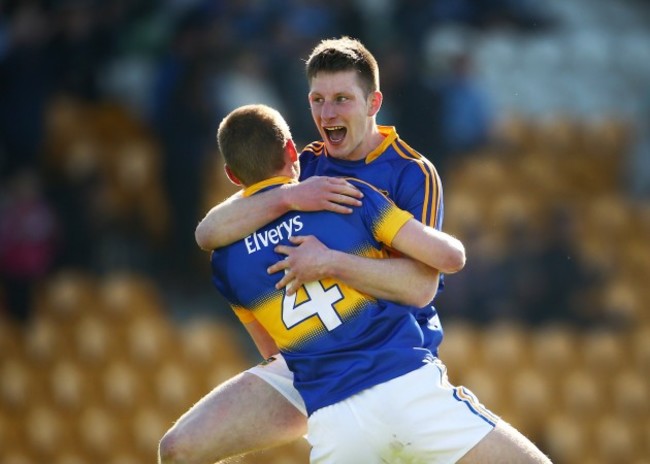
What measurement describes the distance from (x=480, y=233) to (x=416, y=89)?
4.19ft

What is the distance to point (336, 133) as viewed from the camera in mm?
4836

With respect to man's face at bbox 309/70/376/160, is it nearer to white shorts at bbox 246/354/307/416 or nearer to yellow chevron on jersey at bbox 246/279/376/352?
yellow chevron on jersey at bbox 246/279/376/352

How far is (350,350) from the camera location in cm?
470

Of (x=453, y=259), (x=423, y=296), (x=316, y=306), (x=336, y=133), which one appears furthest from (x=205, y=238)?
(x=453, y=259)

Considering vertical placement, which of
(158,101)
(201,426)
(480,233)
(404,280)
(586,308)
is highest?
(158,101)

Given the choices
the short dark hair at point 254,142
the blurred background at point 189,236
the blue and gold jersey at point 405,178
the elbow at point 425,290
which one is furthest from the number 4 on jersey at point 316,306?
the blurred background at point 189,236

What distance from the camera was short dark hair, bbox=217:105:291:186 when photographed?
4773 mm

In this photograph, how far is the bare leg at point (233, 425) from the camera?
4941 mm

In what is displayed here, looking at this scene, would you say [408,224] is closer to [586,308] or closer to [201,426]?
[201,426]

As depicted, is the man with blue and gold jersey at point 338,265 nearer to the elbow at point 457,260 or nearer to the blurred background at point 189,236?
the elbow at point 457,260

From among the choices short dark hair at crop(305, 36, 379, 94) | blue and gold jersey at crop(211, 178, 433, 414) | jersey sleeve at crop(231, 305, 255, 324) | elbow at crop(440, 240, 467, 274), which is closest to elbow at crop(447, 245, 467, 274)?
elbow at crop(440, 240, 467, 274)

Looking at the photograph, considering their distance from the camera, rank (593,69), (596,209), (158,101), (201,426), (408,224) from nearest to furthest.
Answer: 1. (408,224)
2. (201,426)
3. (158,101)
4. (596,209)
5. (593,69)

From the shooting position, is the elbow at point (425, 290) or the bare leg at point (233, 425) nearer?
the elbow at point (425, 290)

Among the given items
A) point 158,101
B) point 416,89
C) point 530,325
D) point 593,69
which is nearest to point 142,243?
point 158,101
